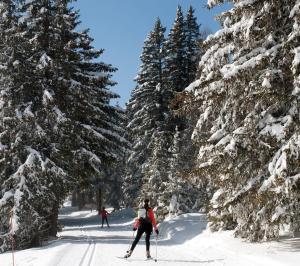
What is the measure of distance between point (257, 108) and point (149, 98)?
30.0m

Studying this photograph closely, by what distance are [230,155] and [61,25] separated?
16133mm

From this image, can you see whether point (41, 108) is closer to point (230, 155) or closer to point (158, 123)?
point (230, 155)

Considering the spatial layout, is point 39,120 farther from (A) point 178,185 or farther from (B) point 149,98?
(B) point 149,98

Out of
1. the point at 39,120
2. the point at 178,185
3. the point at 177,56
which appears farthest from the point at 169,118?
the point at 39,120

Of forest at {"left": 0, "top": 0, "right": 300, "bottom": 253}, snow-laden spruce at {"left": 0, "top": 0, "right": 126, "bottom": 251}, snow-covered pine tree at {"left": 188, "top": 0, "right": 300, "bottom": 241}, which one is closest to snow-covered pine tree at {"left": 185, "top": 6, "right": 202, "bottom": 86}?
forest at {"left": 0, "top": 0, "right": 300, "bottom": 253}

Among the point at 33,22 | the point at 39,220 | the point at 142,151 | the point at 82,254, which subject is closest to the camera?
the point at 82,254

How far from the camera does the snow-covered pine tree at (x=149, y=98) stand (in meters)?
43.4

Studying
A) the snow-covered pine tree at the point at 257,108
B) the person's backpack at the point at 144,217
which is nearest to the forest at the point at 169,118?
the snow-covered pine tree at the point at 257,108

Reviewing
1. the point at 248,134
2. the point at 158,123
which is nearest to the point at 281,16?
the point at 248,134

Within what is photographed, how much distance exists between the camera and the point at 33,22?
1016 inches

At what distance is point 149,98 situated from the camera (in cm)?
4388

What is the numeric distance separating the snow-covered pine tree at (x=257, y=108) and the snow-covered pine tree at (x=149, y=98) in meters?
27.3

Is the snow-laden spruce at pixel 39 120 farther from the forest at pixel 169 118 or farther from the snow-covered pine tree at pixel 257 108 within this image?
the snow-covered pine tree at pixel 257 108

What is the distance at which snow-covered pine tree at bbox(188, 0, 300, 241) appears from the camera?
Answer: 1286 centimetres
